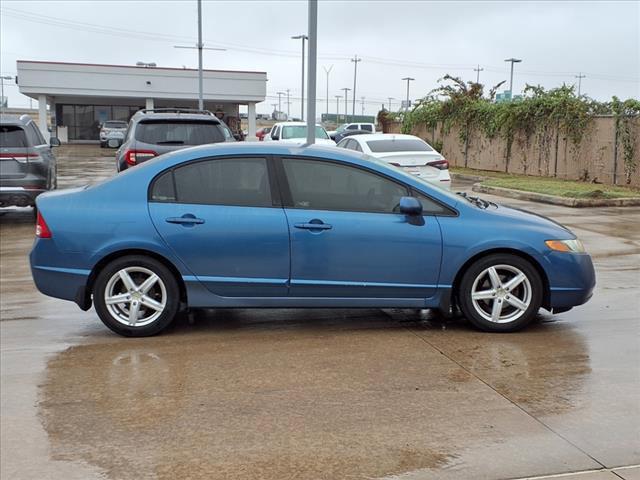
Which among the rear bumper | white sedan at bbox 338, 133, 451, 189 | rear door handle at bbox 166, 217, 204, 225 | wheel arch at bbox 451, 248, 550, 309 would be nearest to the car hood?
wheel arch at bbox 451, 248, 550, 309

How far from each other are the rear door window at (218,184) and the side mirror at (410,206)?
1.08 meters

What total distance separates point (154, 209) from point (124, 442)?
228 cm

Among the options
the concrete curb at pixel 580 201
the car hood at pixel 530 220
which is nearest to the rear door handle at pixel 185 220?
the car hood at pixel 530 220

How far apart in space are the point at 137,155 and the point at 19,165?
2318 millimetres

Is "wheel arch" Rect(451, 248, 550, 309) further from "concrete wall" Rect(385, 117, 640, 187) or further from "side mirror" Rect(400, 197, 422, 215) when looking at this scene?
"concrete wall" Rect(385, 117, 640, 187)

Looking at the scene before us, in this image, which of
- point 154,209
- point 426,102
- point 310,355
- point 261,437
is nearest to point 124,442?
point 261,437

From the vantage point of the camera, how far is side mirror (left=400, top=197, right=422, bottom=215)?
561cm

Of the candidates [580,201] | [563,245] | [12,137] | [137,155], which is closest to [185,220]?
[563,245]

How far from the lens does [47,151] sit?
1288 cm

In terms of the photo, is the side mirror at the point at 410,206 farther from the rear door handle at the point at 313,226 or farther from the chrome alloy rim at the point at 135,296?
the chrome alloy rim at the point at 135,296

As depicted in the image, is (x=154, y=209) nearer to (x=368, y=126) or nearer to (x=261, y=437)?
(x=261, y=437)

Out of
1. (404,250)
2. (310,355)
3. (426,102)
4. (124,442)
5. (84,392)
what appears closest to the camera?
(124,442)

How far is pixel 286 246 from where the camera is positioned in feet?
18.3

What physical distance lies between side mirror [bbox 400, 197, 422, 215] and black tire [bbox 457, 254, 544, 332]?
66 centimetres
